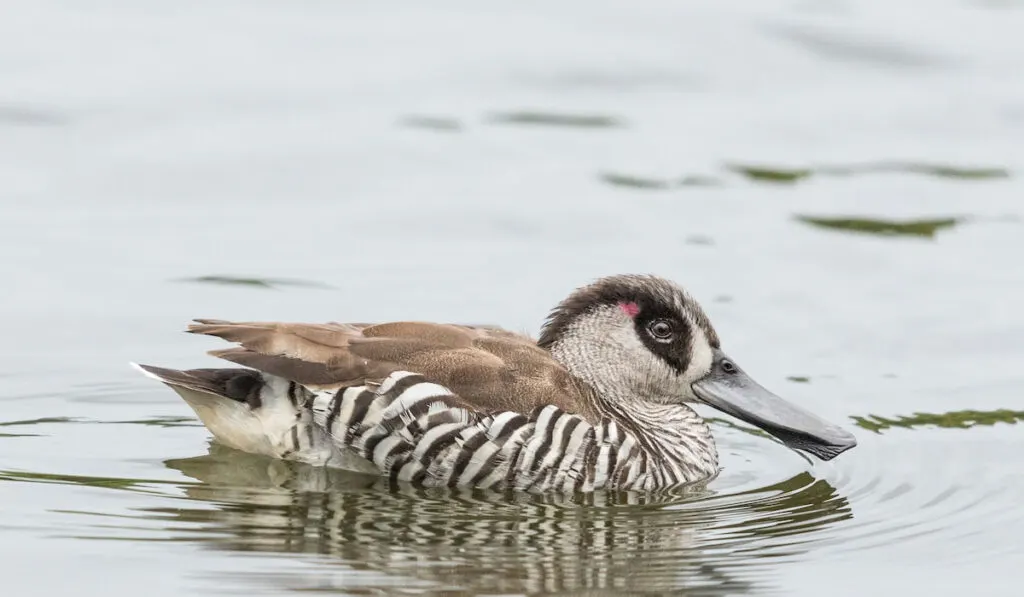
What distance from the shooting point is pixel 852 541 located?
11.3 metres

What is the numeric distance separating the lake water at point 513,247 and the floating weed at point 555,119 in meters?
0.05

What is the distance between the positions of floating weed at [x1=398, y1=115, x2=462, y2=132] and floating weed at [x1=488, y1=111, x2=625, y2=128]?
457mm

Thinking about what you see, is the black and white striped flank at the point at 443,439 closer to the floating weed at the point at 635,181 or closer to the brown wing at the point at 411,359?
the brown wing at the point at 411,359

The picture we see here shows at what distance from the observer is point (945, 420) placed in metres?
14.0

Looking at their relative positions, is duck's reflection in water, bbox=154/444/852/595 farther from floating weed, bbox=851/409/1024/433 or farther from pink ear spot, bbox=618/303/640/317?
floating weed, bbox=851/409/1024/433

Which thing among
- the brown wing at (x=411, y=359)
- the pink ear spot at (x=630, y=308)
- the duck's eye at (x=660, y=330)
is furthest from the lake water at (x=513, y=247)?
the pink ear spot at (x=630, y=308)

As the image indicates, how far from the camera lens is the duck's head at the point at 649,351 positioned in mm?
12500

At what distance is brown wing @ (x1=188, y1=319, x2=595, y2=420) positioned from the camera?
11.9 m

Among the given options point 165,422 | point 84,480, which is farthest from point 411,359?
point 165,422

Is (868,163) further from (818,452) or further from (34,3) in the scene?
(34,3)

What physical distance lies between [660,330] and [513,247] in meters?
4.95

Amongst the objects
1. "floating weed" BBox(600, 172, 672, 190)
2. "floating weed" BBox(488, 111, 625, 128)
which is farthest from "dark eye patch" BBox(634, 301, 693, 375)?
"floating weed" BBox(488, 111, 625, 128)

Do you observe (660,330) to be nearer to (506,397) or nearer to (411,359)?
(506,397)

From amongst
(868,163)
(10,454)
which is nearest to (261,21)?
(868,163)
